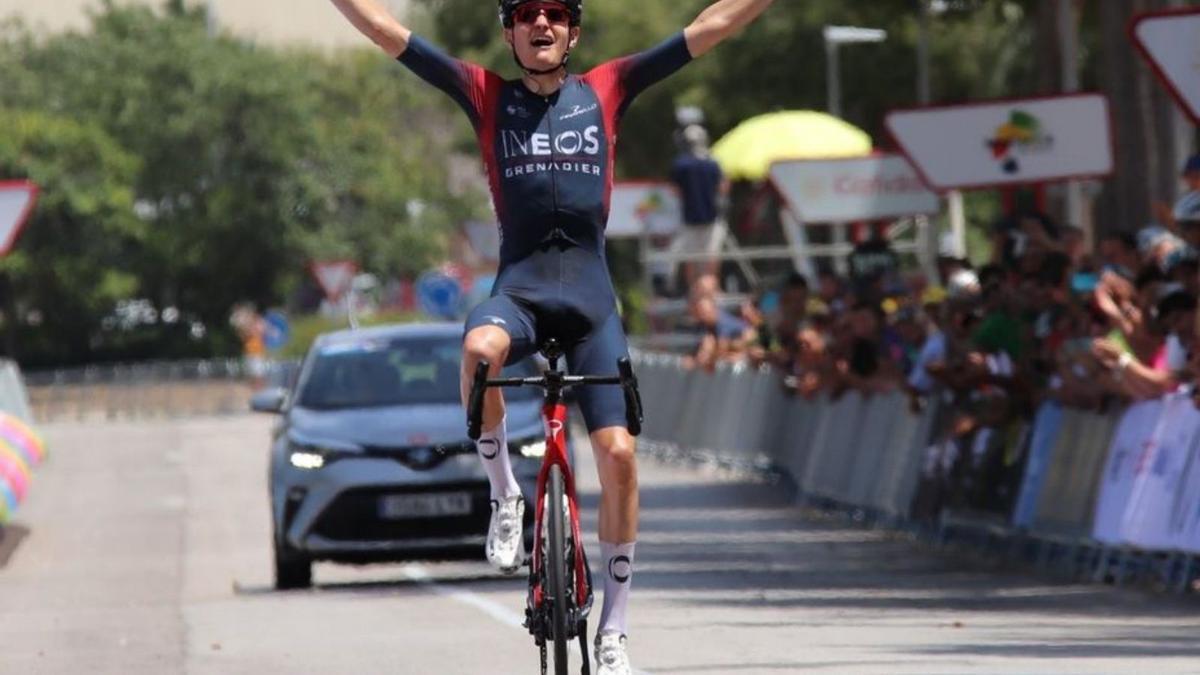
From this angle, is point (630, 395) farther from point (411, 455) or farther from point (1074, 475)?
point (1074, 475)

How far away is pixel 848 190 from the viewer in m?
32.2

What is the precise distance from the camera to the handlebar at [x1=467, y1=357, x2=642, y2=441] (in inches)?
416

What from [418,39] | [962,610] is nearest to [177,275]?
[962,610]

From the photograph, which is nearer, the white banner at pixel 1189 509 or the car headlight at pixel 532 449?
the white banner at pixel 1189 509

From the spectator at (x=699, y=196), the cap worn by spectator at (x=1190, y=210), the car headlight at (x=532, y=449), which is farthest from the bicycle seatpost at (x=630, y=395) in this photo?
the spectator at (x=699, y=196)

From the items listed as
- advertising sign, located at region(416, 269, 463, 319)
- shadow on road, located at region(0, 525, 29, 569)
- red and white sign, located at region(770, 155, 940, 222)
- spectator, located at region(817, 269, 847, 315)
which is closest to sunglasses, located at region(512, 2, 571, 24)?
shadow on road, located at region(0, 525, 29, 569)

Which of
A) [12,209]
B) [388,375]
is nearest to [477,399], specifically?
[388,375]

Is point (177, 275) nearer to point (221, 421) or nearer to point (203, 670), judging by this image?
point (221, 421)

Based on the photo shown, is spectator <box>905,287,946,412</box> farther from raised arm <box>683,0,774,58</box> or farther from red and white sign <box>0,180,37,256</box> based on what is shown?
raised arm <box>683,0,774,58</box>

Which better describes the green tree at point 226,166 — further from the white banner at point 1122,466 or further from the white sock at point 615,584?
the white sock at point 615,584

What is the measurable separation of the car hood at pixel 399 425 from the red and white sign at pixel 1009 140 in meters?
5.53

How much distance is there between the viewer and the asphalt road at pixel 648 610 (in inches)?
549

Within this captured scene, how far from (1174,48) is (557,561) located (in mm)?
7492

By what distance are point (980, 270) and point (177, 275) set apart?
2416 inches
